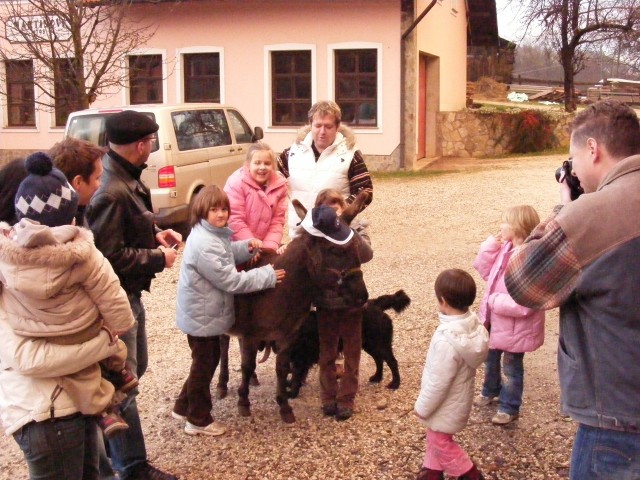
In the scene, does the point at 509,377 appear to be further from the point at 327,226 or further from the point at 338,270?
the point at 327,226

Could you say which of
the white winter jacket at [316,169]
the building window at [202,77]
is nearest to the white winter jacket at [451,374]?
the white winter jacket at [316,169]

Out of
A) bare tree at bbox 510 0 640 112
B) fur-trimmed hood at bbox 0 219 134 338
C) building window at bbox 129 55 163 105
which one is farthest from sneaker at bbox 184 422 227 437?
bare tree at bbox 510 0 640 112

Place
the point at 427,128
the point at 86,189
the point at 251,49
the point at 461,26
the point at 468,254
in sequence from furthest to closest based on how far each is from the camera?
the point at 461,26 < the point at 427,128 < the point at 251,49 < the point at 468,254 < the point at 86,189

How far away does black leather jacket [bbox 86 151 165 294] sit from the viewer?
3684 mm

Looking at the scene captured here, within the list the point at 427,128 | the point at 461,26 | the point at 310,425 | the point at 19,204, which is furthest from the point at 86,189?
the point at 461,26

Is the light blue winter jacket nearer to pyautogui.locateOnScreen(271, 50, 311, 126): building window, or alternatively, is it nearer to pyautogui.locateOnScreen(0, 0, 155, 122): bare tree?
pyautogui.locateOnScreen(0, 0, 155, 122): bare tree

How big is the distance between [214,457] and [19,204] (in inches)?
86.7

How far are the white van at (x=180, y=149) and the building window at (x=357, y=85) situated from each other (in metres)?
7.37

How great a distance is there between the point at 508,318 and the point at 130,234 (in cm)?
221

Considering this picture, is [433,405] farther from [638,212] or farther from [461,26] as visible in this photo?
[461,26]

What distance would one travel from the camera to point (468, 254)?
32.3 ft

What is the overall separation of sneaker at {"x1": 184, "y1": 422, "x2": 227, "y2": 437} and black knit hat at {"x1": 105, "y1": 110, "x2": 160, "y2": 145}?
73.0 inches

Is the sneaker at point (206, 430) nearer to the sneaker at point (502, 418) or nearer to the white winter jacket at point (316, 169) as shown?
the white winter jacket at point (316, 169)

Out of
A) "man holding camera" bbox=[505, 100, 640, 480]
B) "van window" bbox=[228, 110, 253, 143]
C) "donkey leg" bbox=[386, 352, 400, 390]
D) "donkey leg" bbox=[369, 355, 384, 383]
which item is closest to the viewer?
"man holding camera" bbox=[505, 100, 640, 480]
